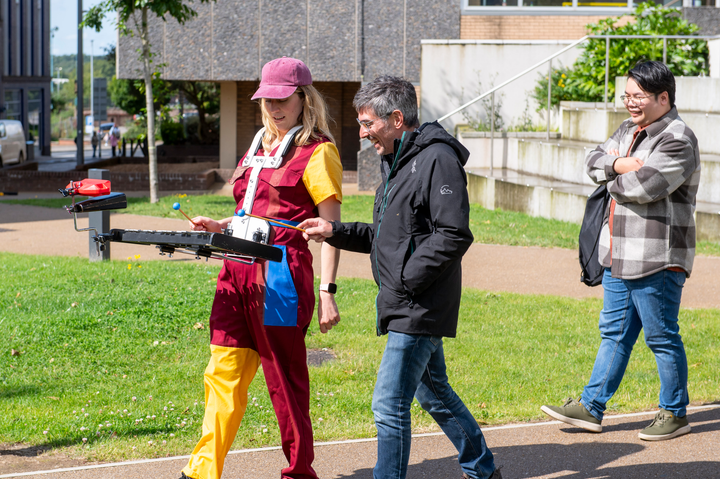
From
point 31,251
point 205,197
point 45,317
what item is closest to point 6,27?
point 205,197

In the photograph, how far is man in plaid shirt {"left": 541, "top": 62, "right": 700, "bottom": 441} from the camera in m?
4.16

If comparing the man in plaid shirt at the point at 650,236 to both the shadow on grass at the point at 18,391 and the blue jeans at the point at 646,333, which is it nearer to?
the blue jeans at the point at 646,333

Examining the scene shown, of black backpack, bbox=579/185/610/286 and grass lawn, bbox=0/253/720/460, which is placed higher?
black backpack, bbox=579/185/610/286

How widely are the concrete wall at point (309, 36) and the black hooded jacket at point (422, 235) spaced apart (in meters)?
17.5

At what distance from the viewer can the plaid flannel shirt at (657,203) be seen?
412 centimetres

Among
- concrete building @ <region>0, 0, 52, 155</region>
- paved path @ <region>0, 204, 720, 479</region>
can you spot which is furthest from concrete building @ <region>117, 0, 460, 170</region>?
concrete building @ <region>0, 0, 52, 155</region>

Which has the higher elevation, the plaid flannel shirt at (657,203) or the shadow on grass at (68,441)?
the plaid flannel shirt at (657,203)

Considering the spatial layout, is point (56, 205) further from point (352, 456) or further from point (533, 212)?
point (352, 456)

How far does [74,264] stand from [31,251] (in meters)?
1.82

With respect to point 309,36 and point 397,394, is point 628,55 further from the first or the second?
point 397,394

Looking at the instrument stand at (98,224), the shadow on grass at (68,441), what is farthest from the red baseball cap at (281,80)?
the instrument stand at (98,224)

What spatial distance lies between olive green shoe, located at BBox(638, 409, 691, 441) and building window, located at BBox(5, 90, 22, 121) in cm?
4568

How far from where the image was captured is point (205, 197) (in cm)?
1733

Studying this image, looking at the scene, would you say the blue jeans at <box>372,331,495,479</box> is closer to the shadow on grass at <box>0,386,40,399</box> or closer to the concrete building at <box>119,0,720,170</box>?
the shadow on grass at <box>0,386,40,399</box>
